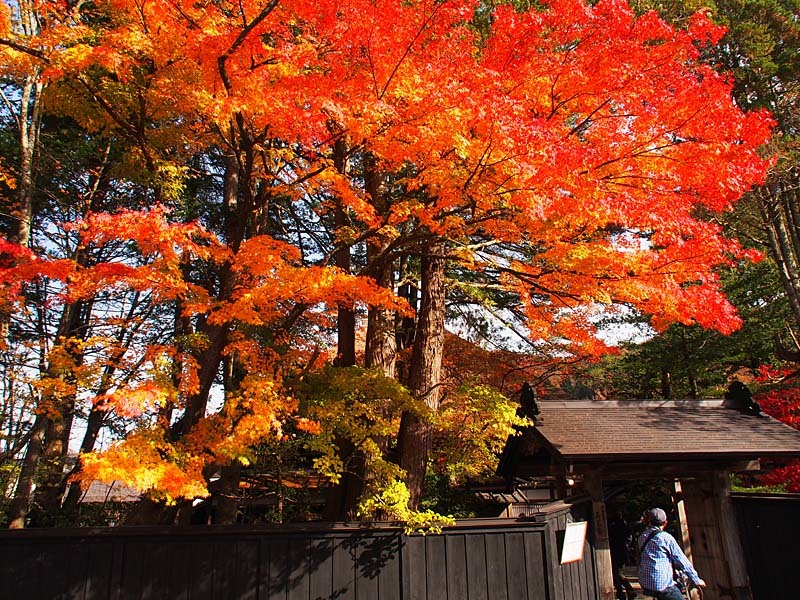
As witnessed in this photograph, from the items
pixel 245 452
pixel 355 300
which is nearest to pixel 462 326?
pixel 355 300

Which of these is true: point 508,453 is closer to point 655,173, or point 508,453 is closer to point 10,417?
point 655,173

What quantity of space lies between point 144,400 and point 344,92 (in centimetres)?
497

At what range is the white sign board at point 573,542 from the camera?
6.99 m

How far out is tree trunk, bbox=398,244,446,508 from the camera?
28.6 feet

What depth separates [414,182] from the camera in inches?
281

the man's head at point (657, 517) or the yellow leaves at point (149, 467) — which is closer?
the yellow leaves at point (149, 467)

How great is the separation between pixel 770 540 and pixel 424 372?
6.10 m

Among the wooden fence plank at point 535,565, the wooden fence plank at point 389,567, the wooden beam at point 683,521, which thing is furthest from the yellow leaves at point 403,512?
the wooden beam at point 683,521

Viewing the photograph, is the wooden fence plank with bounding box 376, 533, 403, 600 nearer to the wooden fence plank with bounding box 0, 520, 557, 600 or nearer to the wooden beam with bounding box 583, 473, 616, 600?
the wooden fence plank with bounding box 0, 520, 557, 600

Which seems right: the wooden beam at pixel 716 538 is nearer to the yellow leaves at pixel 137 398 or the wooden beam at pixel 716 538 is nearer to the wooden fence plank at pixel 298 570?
the wooden fence plank at pixel 298 570

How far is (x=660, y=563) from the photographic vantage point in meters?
6.17

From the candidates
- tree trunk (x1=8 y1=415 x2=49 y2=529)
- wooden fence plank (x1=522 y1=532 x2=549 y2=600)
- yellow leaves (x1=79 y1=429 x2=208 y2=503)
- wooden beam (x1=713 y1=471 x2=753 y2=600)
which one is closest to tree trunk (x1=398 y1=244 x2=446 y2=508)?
wooden fence plank (x1=522 y1=532 x2=549 y2=600)

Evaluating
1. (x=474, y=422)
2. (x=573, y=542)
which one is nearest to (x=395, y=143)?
(x=474, y=422)

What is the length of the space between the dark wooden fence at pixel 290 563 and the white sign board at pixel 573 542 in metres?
0.17
